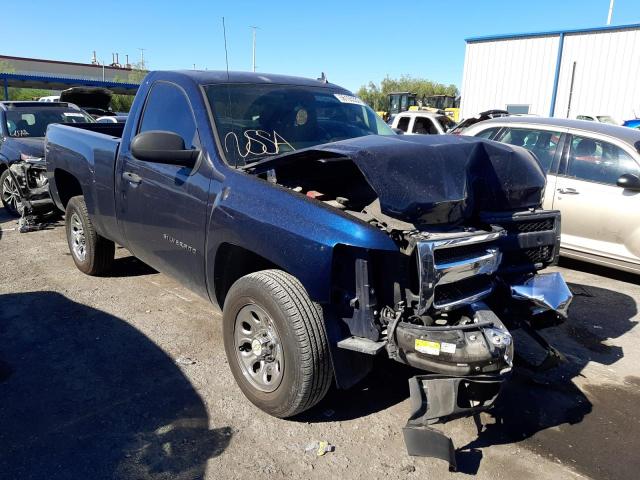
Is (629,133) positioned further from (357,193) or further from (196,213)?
(196,213)

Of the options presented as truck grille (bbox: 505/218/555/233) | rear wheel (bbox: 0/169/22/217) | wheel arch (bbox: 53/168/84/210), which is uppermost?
truck grille (bbox: 505/218/555/233)

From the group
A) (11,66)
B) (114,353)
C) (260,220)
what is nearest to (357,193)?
(260,220)

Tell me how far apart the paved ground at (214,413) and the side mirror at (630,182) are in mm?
1536

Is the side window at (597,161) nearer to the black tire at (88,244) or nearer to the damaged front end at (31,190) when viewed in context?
the black tire at (88,244)

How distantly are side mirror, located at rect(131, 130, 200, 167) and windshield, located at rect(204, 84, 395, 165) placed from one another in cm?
29

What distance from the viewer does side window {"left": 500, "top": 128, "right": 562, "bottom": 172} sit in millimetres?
6520

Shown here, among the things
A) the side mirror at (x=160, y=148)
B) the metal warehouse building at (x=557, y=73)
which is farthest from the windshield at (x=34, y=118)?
the metal warehouse building at (x=557, y=73)

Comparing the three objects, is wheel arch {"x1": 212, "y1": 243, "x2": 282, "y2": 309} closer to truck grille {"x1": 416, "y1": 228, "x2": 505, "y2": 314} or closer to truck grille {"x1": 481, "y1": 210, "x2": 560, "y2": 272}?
truck grille {"x1": 416, "y1": 228, "x2": 505, "y2": 314}

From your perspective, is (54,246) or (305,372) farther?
(54,246)

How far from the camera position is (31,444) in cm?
300

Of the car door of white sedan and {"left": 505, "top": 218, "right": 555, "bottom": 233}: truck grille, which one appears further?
the car door of white sedan

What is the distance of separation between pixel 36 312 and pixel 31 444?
2164 millimetres

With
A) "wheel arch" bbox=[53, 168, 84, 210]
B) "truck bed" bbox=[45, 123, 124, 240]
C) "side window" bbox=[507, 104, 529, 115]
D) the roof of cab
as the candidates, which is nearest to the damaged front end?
"wheel arch" bbox=[53, 168, 84, 210]

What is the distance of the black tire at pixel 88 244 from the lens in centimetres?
548
